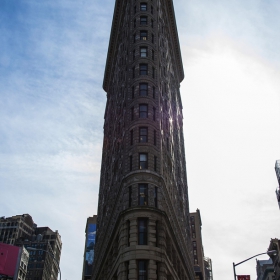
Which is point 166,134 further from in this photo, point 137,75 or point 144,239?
point 144,239

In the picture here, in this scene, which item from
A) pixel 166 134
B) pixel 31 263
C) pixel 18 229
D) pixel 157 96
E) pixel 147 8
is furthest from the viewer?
pixel 18 229

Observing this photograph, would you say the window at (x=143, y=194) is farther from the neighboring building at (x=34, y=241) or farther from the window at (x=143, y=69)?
the neighboring building at (x=34, y=241)

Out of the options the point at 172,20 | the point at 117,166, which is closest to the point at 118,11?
the point at 172,20

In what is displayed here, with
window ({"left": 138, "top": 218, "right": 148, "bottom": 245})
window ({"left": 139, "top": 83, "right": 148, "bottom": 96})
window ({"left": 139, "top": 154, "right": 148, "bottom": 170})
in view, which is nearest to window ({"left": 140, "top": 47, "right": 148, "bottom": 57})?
window ({"left": 139, "top": 83, "right": 148, "bottom": 96})

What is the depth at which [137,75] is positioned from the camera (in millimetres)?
49375

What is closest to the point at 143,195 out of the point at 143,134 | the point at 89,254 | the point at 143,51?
the point at 143,134

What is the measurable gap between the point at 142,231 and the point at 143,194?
429cm

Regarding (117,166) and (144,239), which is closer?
(144,239)

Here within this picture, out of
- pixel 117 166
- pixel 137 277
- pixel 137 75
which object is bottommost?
pixel 137 277

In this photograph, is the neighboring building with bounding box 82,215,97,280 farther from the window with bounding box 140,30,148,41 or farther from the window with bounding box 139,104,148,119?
the window with bounding box 139,104,148,119

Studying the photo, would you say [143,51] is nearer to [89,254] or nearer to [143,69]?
[143,69]

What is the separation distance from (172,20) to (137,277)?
216 feet

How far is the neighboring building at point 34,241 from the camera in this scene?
163 metres

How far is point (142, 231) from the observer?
3497cm
